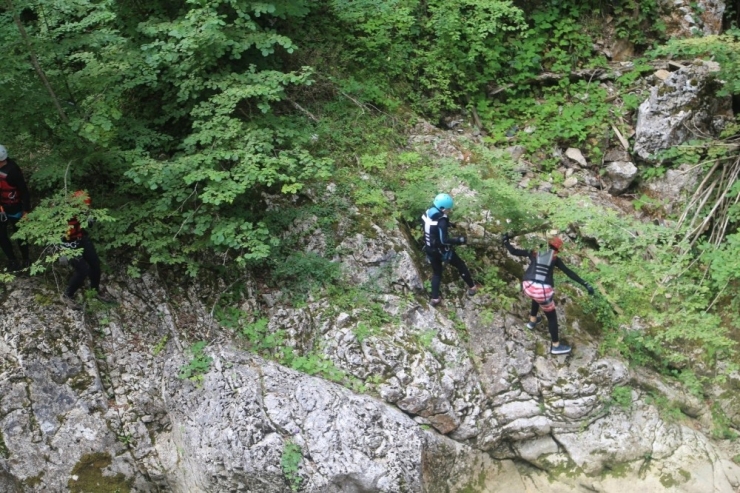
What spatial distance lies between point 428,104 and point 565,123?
7.31 feet

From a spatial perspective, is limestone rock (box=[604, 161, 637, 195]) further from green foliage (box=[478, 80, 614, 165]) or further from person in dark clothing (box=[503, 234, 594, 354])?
person in dark clothing (box=[503, 234, 594, 354])

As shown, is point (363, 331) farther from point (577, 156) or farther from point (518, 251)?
point (577, 156)

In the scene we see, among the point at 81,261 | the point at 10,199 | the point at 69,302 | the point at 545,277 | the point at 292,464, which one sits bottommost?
the point at 292,464

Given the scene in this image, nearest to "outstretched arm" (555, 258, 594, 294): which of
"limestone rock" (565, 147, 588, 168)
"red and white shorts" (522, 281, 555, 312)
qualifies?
"red and white shorts" (522, 281, 555, 312)

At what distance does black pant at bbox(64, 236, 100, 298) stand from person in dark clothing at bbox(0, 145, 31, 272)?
554 mm

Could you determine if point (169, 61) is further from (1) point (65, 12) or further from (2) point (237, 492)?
(2) point (237, 492)

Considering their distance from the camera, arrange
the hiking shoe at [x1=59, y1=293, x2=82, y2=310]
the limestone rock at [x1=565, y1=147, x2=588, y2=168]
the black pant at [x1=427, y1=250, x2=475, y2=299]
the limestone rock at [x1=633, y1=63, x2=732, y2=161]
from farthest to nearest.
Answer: the limestone rock at [x1=565, y1=147, x2=588, y2=168], the limestone rock at [x1=633, y1=63, x2=732, y2=161], the black pant at [x1=427, y1=250, x2=475, y2=299], the hiking shoe at [x1=59, y1=293, x2=82, y2=310]

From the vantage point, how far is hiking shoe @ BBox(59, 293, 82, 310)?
22.2ft

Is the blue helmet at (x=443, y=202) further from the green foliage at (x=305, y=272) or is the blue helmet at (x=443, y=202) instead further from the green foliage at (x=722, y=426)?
the green foliage at (x=722, y=426)

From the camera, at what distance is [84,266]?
21.4 ft

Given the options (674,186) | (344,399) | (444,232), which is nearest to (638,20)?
(674,186)

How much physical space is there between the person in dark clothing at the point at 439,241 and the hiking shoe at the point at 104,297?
12.4 ft

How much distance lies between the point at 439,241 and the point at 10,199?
15.7ft

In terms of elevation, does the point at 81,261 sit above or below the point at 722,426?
above
